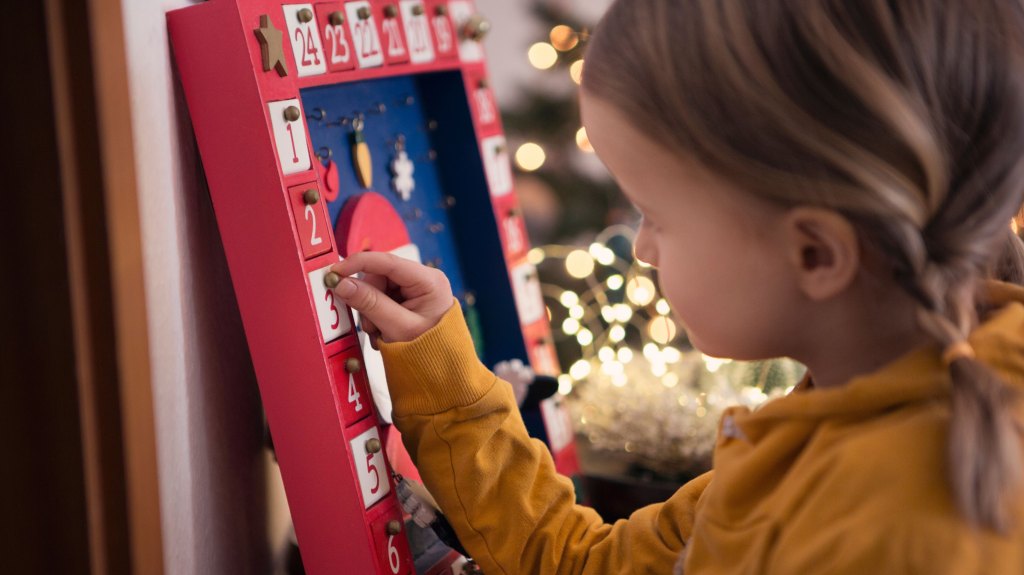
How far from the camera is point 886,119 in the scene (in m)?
0.53

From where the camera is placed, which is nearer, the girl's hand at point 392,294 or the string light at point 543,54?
the girl's hand at point 392,294

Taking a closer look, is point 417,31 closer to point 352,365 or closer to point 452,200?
point 452,200

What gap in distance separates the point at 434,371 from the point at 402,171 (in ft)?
0.99

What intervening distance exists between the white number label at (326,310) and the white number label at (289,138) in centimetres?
8

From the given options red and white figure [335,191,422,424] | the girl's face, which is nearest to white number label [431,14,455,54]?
red and white figure [335,191,422,424]

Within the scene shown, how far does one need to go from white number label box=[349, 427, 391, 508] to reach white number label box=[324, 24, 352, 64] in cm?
33

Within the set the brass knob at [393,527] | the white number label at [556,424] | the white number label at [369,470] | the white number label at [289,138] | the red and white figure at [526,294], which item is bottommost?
the white number label at [556,424]

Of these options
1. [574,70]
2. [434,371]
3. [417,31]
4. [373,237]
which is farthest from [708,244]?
[574,70]

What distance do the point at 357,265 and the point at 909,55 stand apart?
409 mm

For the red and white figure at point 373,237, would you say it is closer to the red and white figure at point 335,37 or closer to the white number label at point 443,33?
the red and white figure at point 335,37

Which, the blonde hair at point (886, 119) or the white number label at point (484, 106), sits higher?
the white number label at point (484, 106)

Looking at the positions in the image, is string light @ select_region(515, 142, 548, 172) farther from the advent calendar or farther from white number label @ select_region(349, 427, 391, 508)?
white number label @ select_region(349, 427, 391, 508)

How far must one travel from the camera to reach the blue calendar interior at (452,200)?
0.99 metres

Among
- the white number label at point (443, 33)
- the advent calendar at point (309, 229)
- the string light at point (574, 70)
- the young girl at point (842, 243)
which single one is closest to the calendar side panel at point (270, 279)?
the advent calendar at point (309, 229)
